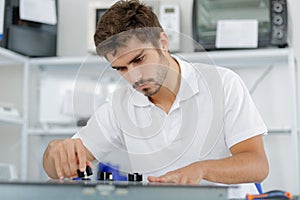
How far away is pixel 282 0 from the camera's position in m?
2.40

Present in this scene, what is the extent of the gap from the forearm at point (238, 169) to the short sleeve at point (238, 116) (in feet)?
Result: 0.31

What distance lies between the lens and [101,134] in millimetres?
1434

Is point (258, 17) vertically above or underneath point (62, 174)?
above

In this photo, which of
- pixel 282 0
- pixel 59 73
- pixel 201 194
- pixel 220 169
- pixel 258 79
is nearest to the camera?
pixel 201 194

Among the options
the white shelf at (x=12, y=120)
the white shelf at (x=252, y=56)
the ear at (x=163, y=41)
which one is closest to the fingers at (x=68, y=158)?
the ear at (x=163, y=41)

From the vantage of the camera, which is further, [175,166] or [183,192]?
[175,166]

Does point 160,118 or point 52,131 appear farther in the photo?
point 52,131

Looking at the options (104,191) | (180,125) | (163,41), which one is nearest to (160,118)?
(180,125)

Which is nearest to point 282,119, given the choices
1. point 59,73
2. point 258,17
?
point 258,17

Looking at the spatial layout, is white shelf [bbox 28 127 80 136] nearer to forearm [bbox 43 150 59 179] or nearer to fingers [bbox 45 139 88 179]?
forearm [bbox 43 150 59 179]

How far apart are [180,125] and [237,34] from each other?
1.19 meters

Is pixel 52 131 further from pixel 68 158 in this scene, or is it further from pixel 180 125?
pixel 68 158

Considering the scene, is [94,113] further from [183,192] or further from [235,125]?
[183,192]

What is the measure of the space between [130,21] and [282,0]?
132 centimetres
